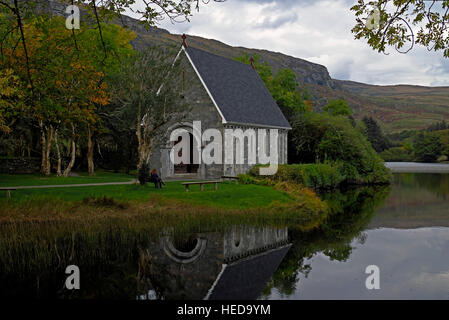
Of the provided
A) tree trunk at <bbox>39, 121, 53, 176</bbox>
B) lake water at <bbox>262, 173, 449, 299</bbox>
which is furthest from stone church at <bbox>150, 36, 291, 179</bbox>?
lake water at <bbox>262, 173, 449, 299</bbox>

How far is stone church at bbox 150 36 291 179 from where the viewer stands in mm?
27500

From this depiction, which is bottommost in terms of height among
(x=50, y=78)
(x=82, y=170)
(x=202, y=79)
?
(x=82, y=170)

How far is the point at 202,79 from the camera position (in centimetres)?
2770

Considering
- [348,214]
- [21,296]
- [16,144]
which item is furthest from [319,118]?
[21,296]

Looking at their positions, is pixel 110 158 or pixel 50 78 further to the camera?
pixel 110 158

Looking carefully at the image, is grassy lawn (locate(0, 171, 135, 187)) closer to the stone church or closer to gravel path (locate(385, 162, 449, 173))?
the stone church

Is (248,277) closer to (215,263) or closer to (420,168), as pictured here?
(215,263)

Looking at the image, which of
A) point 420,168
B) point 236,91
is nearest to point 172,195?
point 236,91

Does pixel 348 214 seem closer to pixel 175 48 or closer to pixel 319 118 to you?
pixel 175 48

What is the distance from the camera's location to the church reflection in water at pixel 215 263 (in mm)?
9663

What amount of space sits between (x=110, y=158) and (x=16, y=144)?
7578mm

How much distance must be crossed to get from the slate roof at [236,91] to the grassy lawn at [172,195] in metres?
7.22

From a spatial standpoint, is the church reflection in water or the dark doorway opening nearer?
the church reflection in water

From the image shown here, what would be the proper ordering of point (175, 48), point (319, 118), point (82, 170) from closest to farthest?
point (175, 48) → point (82, 170) → point (319, 118)
